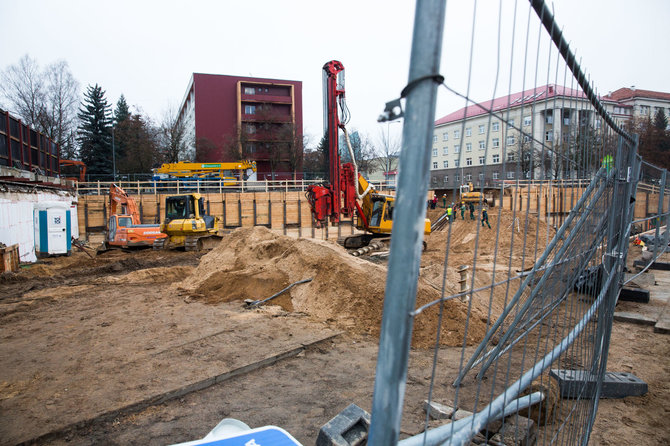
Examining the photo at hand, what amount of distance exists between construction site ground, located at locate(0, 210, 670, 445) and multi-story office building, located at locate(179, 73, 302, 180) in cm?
3613

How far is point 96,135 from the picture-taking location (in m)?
42.6

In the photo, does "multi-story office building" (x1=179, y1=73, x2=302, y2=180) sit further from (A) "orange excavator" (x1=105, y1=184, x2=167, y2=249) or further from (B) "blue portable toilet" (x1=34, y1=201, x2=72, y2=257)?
(B) "blue portable toilet" (x1=34, y1=201, x2=72, y2=257)

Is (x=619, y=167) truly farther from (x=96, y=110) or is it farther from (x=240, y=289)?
(x=96, y=110)

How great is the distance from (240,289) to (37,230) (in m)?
11.5

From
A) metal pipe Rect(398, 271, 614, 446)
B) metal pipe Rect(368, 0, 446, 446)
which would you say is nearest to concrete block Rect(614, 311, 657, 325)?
metal pipe Rect(398, 271, 614, 446)

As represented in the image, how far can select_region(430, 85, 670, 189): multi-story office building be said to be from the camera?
5.41 ft

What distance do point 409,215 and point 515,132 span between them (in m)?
1.22

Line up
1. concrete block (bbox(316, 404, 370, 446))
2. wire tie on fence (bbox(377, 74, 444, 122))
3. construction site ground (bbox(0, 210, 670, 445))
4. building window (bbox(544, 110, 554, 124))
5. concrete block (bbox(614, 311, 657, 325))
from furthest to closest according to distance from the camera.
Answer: concrete block (bbox(614, 311, 657, 325)) < construction site ground (bbox(0, 210, 670, 445)) < concrete block (bbox(316, 404, 370, 446)) < building window (bbox(544, 110, 554, 124)) < wire tie on fence (bbox(377, 74, 444, 122))

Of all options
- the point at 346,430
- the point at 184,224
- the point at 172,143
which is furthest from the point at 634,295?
the point at 172,143

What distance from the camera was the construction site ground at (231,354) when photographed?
3.67 m

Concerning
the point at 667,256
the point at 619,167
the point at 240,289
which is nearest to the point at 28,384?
the point at 240,289

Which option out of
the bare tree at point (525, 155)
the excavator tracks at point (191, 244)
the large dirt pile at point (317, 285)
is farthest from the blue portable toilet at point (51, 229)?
the bare tree at point (525, 155)

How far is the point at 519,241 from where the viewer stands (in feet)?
59.7

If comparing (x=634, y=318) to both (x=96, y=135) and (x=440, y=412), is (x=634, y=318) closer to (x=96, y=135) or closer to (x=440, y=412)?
(x=440, y=412)
